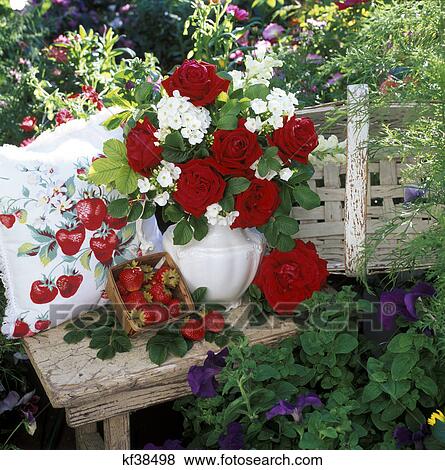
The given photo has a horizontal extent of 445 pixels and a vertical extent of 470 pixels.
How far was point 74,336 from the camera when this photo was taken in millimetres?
1679

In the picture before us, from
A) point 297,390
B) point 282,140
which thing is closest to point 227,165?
point 282,140

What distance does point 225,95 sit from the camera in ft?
5.34

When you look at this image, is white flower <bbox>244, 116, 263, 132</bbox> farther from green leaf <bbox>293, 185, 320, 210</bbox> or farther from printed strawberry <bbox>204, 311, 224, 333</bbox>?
printed strawberry <bbox>204, 311, 224, 333</bbox>

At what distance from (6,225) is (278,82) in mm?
705

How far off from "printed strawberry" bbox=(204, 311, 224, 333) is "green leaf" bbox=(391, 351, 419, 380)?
1.31 ft

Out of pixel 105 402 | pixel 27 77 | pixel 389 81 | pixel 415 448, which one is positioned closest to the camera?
pixel 415 448

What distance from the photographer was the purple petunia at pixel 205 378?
151 cm

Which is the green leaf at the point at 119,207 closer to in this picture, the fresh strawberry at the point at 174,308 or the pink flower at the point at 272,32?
the fresh strawberry at the point at 174,308

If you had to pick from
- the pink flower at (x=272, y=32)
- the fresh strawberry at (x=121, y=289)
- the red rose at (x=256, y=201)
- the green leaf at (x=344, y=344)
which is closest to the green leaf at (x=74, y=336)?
the fresh strawberry at (x=121, y=289)

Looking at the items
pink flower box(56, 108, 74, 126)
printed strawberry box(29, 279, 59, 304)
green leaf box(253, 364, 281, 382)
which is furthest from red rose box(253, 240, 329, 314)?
pink flower box(56, 108, 74, 126)

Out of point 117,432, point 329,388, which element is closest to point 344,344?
point 329,388

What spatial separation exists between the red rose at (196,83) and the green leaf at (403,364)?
0.65 metres

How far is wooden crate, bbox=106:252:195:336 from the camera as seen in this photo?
1646 mm

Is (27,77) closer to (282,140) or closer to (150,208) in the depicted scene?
(150,208)
